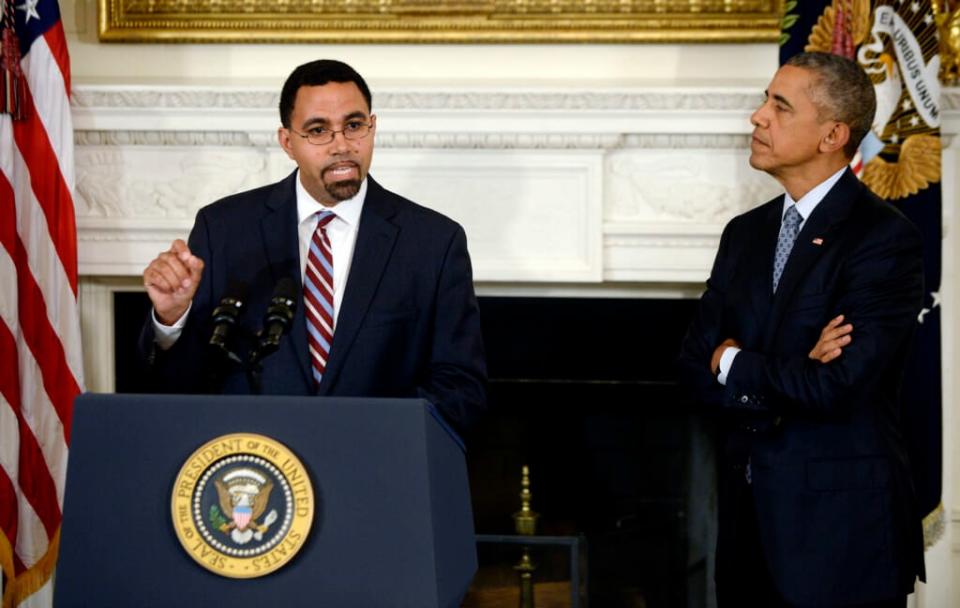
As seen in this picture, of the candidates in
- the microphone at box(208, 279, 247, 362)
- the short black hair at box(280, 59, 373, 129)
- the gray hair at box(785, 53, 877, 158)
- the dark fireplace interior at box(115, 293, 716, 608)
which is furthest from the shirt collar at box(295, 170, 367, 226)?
the dark fireplace interior at box(115, 293, 716, 608)

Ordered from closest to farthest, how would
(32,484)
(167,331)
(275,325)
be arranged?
(275,325), (167,331), (32,484)

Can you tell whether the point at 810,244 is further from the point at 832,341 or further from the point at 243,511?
the point at 243,511

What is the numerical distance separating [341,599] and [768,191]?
7.08 feet

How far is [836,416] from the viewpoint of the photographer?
2.45 meters

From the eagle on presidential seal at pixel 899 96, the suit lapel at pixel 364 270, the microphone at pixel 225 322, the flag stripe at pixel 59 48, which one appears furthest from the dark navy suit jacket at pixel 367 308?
the eagle on presidential seal at pixel 899 96

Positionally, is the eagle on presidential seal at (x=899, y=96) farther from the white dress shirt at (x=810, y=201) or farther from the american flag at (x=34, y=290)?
the american flag at (x=34, y=290)

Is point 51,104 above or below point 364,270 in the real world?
above

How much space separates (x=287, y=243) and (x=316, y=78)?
12.7 inches

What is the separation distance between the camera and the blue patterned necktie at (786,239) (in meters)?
2.59

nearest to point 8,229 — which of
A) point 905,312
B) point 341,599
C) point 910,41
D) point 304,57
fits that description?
point 304,57

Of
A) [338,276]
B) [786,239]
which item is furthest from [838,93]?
[338,276]

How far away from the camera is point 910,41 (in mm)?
3139

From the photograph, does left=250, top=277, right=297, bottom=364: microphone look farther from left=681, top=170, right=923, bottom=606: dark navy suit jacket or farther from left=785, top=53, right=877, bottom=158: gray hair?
left=785, top=53, right=877, bottom=158: gray hair

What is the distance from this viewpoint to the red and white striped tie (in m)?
2.22
